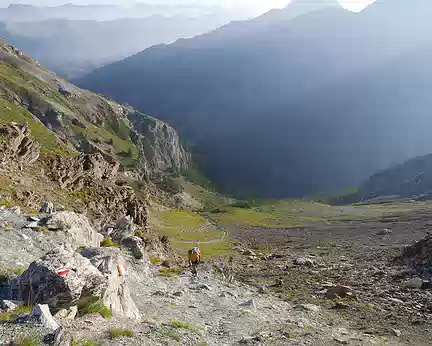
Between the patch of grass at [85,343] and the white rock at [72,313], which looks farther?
the white rock at [72,313]

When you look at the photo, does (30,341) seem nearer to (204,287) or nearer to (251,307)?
(251,307)

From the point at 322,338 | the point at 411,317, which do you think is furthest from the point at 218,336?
the point at 411,317

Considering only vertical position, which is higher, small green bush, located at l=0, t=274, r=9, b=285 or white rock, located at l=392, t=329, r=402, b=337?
small green bush, located at l=0, t=274, r=9, b=285

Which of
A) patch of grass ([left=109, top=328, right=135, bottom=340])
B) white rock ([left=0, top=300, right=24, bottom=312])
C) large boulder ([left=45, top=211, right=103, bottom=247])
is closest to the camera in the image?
white rock ([left=0, top=300, right=24, bottom=312])

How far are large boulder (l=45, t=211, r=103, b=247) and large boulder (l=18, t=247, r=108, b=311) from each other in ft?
42.1

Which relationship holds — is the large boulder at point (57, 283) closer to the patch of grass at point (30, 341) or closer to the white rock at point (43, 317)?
the white rock at point (43, 317)

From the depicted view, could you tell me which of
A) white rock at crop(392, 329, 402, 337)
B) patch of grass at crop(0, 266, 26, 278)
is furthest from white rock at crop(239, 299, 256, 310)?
patch of grass at crop(0, 266, 26, 278)

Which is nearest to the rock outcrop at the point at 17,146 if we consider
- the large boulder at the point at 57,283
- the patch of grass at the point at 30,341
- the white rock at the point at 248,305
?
the white rock at the point at 248,305

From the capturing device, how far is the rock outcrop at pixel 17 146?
58219 millimetres

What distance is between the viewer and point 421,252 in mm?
47406

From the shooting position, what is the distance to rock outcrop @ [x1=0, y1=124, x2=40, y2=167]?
191ft

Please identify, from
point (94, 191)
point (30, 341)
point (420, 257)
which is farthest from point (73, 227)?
point (420, 257)

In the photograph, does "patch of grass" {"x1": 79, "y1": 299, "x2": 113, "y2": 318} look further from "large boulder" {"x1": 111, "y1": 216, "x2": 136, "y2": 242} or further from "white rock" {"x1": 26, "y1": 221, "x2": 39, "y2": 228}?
"large boulder" {"x1": 111, "y1": 216, "x2": 136, "y2": 242}

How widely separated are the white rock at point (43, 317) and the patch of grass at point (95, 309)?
308 centimetres
